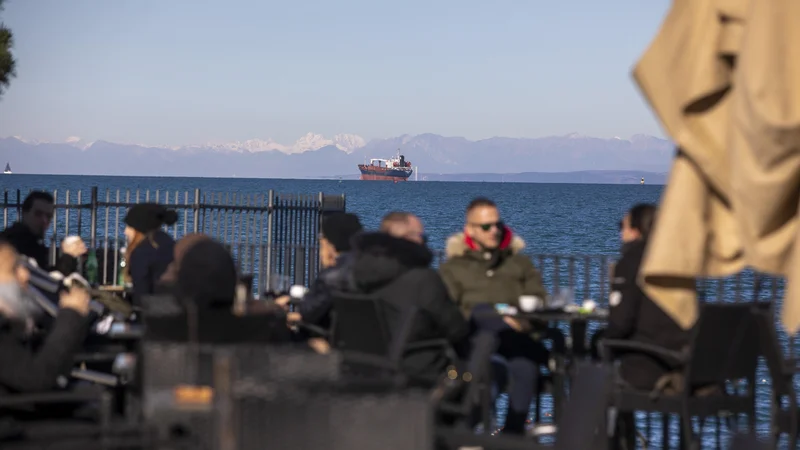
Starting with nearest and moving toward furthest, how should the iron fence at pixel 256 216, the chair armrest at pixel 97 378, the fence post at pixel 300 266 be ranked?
1. the chair armrest at pixel 97 378
2. the fence post at pixel 300 266
3. the iron fence at pixel 256 216

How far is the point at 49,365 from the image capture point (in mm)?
5727

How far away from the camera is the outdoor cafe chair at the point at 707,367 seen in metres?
7.66

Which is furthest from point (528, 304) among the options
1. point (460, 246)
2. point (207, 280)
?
point (207, 280)

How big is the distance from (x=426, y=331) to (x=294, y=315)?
238 centimetres

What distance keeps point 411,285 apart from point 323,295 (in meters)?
1.82

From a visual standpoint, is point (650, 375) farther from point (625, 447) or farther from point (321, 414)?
point (321, 414)

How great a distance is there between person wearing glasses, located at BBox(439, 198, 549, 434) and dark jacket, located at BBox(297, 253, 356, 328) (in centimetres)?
73

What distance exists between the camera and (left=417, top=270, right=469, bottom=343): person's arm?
777 cm

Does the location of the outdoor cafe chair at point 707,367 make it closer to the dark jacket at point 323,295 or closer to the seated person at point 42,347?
the dark jacket at point 323,295

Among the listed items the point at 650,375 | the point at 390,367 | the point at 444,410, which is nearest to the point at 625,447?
the point at 650,375

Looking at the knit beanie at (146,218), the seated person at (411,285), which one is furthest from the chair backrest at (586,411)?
the knit beanie at (146,218)

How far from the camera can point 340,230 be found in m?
9.87

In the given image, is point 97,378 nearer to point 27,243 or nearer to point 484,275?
point 484,275

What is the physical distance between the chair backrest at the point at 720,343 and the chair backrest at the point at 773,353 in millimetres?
150
